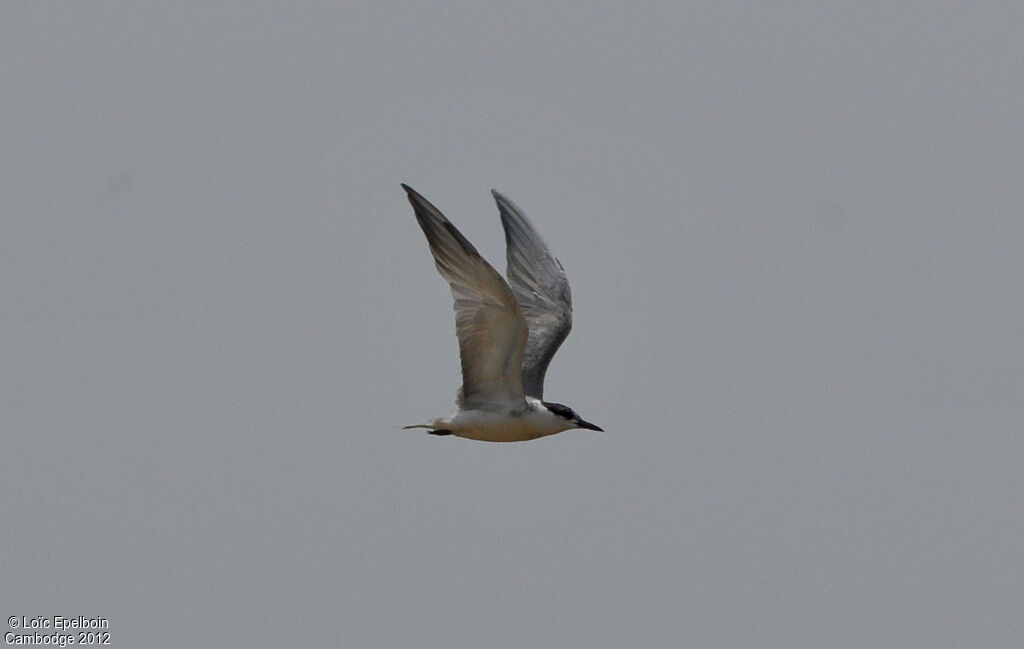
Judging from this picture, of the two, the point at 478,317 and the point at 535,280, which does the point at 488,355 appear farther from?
the point at 535,280

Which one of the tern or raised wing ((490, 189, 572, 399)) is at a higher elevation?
raised wing ((490, 189, 572, 399))

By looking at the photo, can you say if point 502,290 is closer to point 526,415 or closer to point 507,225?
point 526,415

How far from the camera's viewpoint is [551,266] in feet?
62.1

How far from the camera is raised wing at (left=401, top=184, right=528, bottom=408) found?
1445cm

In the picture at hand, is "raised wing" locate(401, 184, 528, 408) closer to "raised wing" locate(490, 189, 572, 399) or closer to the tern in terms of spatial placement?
the tern

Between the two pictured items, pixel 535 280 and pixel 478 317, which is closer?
pixel 478 317

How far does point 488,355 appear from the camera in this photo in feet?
50.0

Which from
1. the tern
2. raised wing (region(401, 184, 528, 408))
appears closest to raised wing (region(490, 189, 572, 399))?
the tern

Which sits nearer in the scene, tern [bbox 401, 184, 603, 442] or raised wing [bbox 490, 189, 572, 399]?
tern [bbox 401, 184, 603, 442]

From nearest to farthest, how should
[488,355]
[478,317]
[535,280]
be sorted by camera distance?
[478,317], [488,355], [535,280]

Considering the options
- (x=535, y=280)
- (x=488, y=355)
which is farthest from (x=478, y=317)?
(x=535, y=280)

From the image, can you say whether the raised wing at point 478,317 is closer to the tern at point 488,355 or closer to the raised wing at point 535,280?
the tern at point 488,355

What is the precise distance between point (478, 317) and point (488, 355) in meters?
0.52

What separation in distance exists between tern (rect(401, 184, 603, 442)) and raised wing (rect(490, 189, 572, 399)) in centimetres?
40
